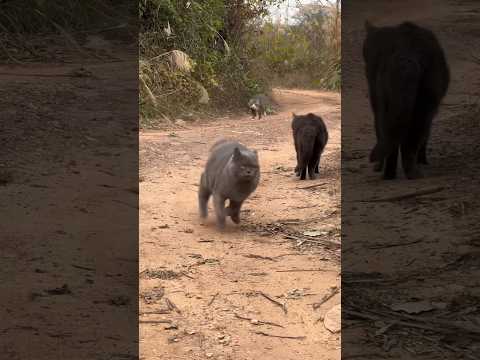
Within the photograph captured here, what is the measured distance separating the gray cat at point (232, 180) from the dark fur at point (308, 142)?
108 cm

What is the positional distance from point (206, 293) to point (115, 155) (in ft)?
8.88

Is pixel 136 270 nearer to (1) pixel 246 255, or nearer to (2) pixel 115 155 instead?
(1) pixel 246 255

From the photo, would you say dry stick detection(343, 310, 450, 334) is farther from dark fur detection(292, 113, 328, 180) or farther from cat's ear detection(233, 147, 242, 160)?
dark fur detection(292, 113, 328, 180)

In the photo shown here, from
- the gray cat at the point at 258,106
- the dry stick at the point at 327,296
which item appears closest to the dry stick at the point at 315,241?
the dry stick at the point at 327,296

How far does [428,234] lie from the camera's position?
251 cm

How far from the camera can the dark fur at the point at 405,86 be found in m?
2.60

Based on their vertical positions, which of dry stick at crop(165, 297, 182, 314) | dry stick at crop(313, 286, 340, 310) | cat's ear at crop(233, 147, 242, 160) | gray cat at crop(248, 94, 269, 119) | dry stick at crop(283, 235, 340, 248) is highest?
gray cat at crop(248, 94, 269, 119)

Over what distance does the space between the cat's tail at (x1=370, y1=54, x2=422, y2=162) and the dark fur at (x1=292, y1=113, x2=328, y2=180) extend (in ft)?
7.64

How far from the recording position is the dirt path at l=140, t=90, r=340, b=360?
2.37m

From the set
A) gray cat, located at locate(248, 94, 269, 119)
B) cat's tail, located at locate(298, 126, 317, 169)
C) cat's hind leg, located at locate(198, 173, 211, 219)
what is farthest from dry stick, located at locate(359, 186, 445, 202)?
gray cat, located at locate(248, 94, 269, 119)

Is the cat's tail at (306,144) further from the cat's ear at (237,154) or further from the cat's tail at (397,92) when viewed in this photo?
the cat's tail at (397,92)

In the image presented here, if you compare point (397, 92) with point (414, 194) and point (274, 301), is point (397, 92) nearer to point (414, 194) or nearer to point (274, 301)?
point (414, 194)

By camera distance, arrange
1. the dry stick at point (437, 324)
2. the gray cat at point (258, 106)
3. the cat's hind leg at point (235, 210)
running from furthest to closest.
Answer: the gray cat at point (258, 106), the cat's hind leg at point (235, 210), the dry stick at point (437, 324)

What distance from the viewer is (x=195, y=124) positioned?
8727 mm
